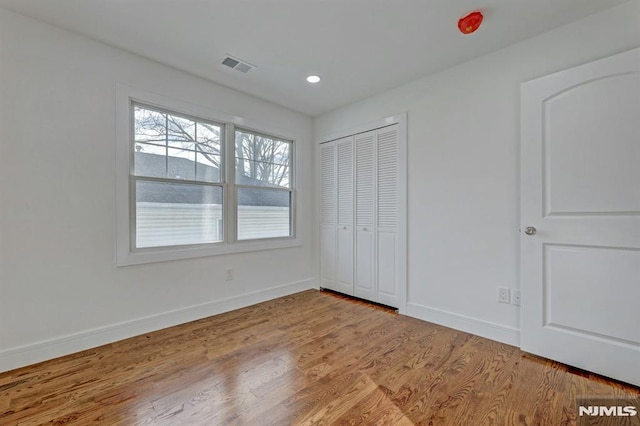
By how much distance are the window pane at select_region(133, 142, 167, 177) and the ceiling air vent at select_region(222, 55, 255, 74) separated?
101cm

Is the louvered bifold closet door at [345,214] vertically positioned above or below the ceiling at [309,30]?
below

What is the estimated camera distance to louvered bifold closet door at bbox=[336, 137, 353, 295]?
3535 millimetres

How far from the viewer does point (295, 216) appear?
380 cm

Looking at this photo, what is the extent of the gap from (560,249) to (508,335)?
0.81m

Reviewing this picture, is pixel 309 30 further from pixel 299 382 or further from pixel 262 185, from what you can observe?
pixel 299 382

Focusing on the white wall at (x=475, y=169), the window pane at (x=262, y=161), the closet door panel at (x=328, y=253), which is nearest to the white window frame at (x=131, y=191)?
the window pane at (x=262, y=161)

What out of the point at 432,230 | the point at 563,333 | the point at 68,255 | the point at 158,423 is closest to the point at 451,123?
the point at 432,230

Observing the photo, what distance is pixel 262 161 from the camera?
3.48 metres

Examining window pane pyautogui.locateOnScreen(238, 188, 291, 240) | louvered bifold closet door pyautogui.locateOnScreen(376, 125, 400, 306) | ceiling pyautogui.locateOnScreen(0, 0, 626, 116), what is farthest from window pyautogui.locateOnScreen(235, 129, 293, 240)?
louvered bifold closet door pyautogui.locateOnScreen(376, 125, 400, 306)

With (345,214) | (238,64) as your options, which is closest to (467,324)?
(345,214)

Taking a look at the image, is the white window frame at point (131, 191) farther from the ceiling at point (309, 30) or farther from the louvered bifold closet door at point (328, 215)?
the louvered bifold closet door at point (328, 215)

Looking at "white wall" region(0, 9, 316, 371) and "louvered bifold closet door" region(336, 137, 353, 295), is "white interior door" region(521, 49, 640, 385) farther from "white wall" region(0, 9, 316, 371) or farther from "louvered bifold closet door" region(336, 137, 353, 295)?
"white wall" region(0, 9, 316, 371)

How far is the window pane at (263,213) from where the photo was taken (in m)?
3.28

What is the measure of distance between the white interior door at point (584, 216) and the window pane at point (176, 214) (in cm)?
286
